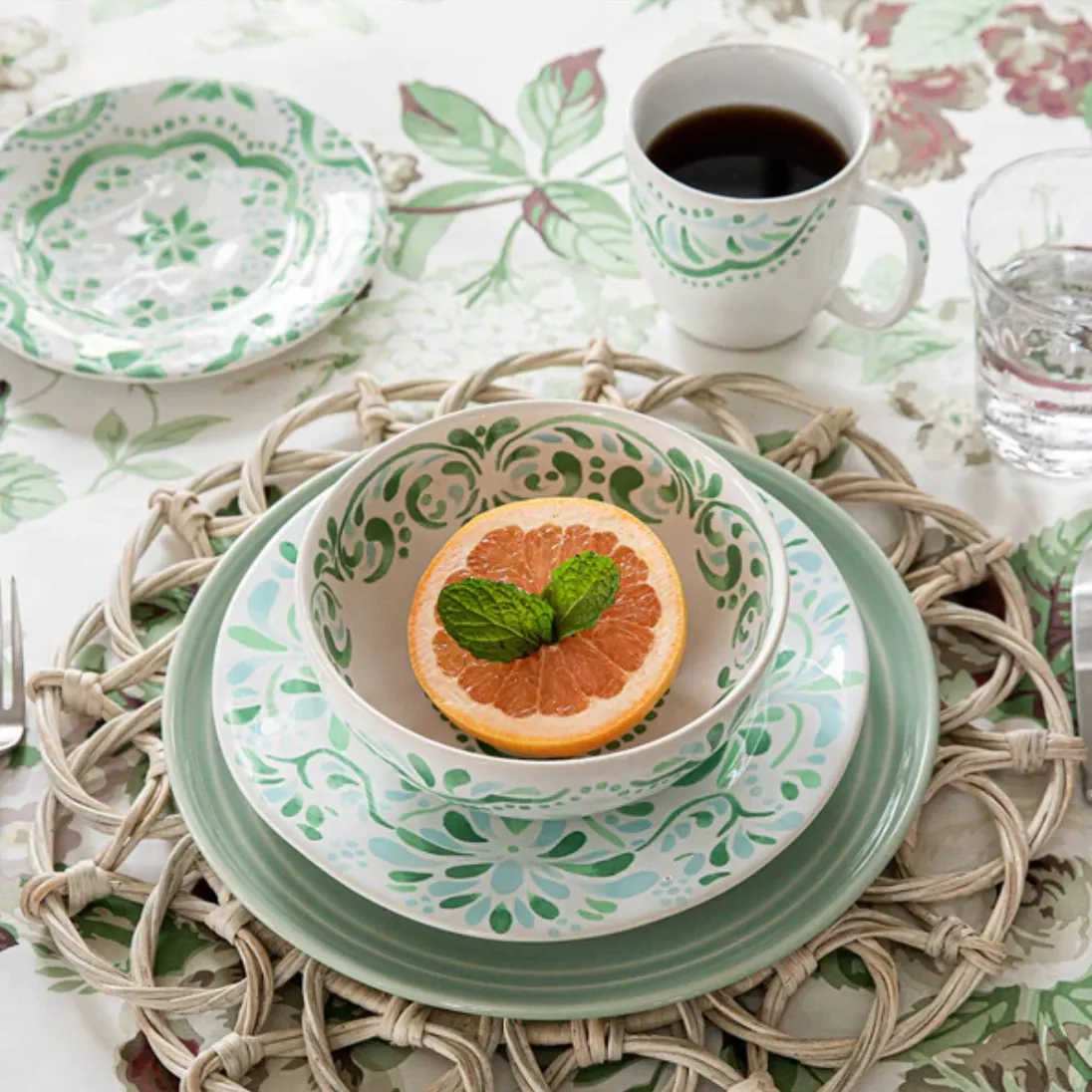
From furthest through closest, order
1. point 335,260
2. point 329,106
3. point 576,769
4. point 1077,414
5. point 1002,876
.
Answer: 1. point 329,106
2. point 335,260
3. point 1077,414
4. point 1002,876
5. point 576,769

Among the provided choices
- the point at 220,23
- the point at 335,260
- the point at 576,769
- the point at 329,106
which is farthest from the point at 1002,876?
the point at 220,23

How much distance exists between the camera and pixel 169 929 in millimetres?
735

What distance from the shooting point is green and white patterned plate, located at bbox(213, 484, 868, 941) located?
664 millimetres

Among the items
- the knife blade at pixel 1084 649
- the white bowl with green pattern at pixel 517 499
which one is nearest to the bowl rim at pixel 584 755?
the white bowl with green pattern at pixel 517 499

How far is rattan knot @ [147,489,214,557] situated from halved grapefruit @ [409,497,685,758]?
17 cm

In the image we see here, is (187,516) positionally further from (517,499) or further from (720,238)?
(720,238)

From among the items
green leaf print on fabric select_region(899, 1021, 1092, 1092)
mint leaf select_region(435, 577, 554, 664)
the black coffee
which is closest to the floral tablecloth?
green leaf print on fabric select_region(899, 1021, 1092, 1092)

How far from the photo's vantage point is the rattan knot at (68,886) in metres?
0.73

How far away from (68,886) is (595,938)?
272mm

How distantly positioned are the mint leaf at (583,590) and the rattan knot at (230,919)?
210 mm

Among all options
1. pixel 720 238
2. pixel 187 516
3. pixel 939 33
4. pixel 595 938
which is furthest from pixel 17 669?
pixel 939 33

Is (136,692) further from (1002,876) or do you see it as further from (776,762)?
(1002,876)

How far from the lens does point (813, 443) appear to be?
91 cm

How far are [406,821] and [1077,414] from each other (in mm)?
509
